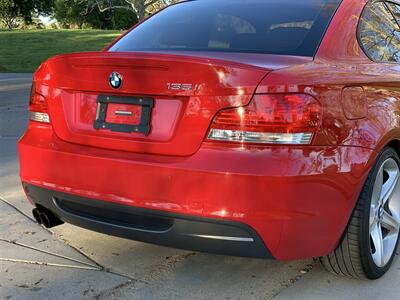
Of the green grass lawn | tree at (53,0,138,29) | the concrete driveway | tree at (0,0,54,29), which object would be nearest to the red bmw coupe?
the concrete driveway

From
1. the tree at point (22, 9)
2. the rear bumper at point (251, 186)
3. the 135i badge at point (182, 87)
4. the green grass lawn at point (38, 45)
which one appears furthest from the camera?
the tree at point (22, 9)

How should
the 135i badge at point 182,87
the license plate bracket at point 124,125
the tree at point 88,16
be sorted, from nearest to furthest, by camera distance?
the 135i badge at point 182,87 < the license plate bracket at point 124,125 < the tree at point 88,16

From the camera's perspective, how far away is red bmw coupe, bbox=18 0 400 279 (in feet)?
8.68

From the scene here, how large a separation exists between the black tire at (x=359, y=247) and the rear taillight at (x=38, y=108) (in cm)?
183

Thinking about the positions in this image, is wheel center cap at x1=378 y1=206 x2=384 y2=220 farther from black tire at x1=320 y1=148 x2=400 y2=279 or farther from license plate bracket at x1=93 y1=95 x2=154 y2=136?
license plate bracket at x1=93 y1=95 x2=154 y2=136

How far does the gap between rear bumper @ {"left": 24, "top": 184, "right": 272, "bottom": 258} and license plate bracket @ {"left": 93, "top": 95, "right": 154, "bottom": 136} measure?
15.8 inches

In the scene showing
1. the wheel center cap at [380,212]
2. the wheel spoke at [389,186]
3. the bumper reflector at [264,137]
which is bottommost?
the wheel center cap at [380,212]

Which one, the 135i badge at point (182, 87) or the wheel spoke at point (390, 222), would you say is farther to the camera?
the wheel spoke at point (390, 222)

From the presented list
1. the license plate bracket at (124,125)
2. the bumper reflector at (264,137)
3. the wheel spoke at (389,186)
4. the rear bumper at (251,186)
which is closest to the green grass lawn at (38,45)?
the license plate bracket at (124,125)

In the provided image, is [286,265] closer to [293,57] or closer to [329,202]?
[329,202]

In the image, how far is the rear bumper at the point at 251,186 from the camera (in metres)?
2.61

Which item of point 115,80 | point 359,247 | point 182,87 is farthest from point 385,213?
point 115,80

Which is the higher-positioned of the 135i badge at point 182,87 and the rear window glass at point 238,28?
the rear window glass at point 238,28

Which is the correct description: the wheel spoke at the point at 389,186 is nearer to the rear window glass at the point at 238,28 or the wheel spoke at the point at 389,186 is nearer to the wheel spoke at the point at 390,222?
the wheel spoke at the point at 390,222
